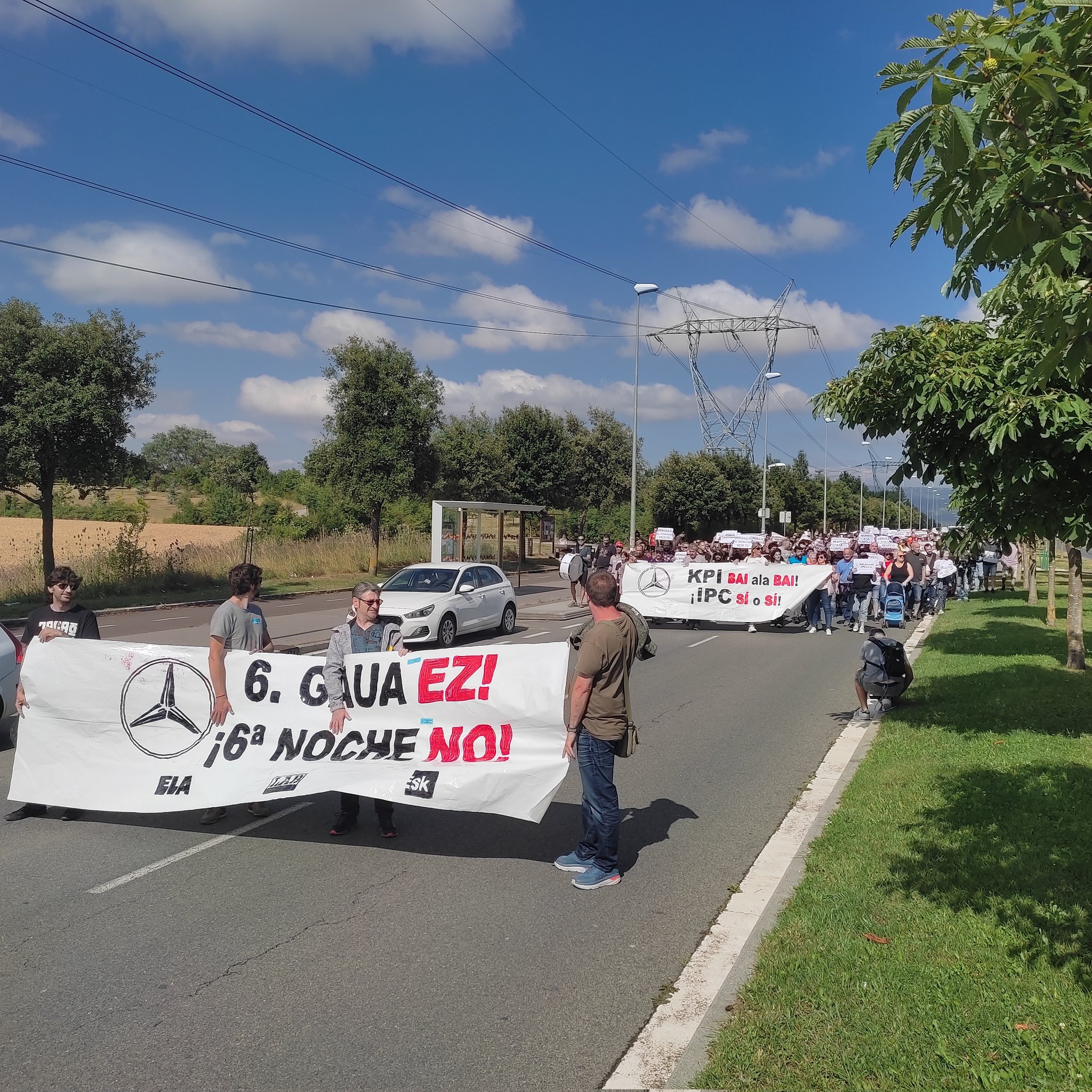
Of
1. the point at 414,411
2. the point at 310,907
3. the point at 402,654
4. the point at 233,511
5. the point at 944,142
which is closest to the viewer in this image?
the point at 944,142

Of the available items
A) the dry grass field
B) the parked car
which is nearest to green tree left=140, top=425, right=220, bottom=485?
the dry grass field

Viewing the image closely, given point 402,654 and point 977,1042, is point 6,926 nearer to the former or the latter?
point 402,654

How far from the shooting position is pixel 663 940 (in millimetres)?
4984

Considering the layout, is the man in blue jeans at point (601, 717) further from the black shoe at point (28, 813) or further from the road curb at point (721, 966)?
the black shoe at point (28, 813)

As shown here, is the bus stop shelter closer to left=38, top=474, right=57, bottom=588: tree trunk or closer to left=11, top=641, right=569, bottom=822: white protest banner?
left=38, top=474, right=57, bottom=588: tree trunk

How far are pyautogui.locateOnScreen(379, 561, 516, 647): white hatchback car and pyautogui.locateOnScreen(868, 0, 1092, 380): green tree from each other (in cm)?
1347

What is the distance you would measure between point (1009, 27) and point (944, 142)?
60cm

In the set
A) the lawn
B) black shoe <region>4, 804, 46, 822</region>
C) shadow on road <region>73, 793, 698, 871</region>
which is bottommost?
shadow on road <region>73, 793, 698, 871</region>

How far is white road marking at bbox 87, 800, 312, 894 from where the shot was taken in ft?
18.6

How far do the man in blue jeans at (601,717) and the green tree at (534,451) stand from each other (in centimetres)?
4421

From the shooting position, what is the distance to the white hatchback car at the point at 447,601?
16922 millimetres

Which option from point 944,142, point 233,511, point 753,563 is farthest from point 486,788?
point 233,511

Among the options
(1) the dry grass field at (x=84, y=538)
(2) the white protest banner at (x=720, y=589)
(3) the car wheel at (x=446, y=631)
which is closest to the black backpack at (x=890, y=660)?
(3) the car wheel at (x=446, y=631)

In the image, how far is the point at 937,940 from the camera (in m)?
4.64
